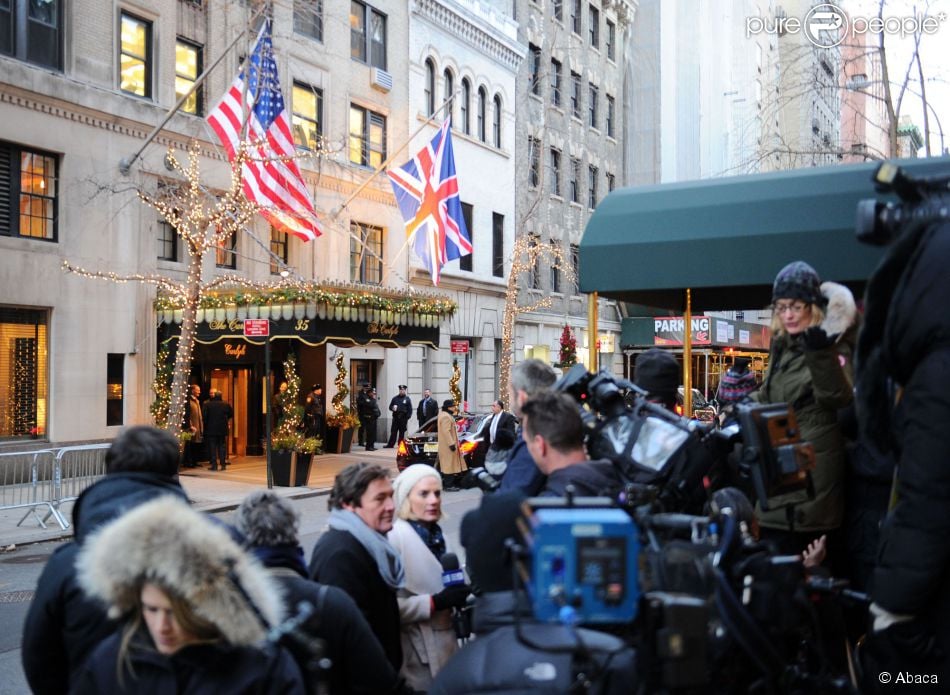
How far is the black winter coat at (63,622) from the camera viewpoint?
134 inches

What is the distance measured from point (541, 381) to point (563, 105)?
3584cm

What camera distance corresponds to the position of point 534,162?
3719cm

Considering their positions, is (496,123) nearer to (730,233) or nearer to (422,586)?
(730,233)

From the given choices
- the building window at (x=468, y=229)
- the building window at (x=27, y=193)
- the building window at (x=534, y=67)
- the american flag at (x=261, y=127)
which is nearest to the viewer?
the american flag at (x=261, y=127)

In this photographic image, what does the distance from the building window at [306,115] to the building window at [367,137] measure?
1255 mm

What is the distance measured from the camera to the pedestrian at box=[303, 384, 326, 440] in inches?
882

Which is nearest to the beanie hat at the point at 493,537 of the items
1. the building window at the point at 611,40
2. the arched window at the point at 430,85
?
the arched window at the point at 430,85

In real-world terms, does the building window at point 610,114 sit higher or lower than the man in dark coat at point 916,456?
higher

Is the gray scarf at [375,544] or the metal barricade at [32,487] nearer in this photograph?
the gray scarf at [375,544]

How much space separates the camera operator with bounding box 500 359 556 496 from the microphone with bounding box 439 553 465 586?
0.52 meters

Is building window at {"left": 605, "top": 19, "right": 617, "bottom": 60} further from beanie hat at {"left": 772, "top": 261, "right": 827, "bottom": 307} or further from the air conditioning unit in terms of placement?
beanie hat at {"left": 772, "top": 261, "right": 827, "bottom": 307}

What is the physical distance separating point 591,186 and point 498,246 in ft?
27.5

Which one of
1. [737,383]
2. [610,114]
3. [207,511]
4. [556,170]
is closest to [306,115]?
[207,511]

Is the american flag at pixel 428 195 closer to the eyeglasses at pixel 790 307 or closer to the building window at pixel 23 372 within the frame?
the building window at pixel 23 372
